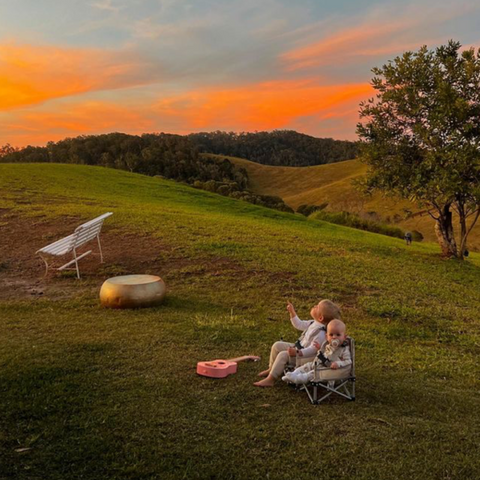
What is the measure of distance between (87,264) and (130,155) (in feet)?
237

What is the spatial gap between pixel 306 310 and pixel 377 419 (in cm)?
469

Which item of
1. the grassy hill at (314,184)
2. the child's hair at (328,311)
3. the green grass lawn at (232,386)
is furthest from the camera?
the grassy hill at (314,184)

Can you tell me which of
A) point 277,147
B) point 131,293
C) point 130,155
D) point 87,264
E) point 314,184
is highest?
point 277,147

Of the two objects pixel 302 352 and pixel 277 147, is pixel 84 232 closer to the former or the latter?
pixel 302 352

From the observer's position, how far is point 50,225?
18703 millimetres

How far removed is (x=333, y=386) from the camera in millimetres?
5488

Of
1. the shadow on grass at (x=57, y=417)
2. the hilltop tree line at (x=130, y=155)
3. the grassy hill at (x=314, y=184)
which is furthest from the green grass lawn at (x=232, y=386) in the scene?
the hilltop tree line at (x=130, y=155)

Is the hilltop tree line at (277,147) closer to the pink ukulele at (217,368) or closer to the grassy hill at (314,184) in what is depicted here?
the grassy hill at (314,184)

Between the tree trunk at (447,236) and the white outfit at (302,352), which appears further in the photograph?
the tree trunk at (447,236)

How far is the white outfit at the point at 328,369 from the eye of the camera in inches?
207

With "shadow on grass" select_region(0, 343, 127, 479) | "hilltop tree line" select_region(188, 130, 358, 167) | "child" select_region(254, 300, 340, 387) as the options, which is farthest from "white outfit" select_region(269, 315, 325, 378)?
"hilltop tree line" select_region(188, 130, 358, 167)

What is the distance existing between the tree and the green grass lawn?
5.28 metres

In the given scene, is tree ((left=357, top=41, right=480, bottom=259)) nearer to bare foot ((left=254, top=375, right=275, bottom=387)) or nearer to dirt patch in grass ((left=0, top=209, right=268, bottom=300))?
dirt patch in grass ((left=0, top=209, right=268, bottom=300))

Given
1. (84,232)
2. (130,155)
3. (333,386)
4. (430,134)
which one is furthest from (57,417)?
(130,155)
